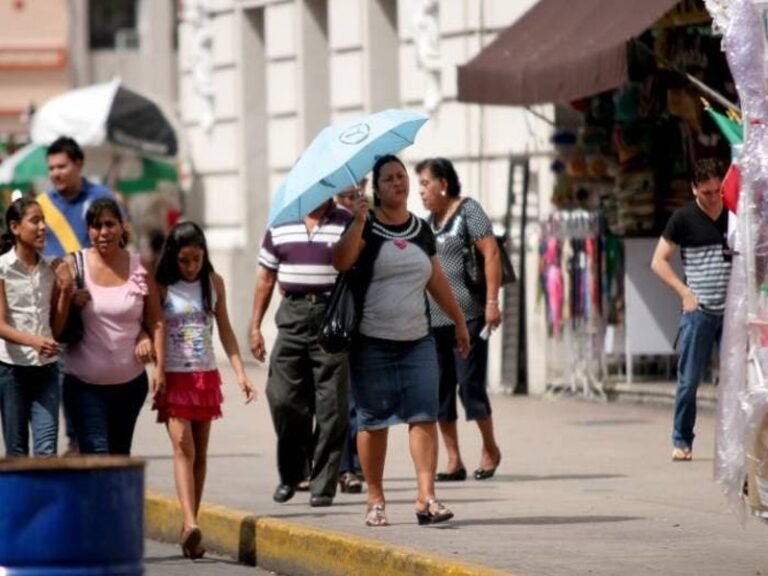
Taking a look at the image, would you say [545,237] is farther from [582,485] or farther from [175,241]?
[175,241]

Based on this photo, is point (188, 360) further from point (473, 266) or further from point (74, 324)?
point (473, 266)

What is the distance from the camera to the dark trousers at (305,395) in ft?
43.2

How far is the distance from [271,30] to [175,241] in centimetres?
1391

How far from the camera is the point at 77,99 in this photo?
29297 millimetres

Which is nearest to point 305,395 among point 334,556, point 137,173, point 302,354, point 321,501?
point 302,354

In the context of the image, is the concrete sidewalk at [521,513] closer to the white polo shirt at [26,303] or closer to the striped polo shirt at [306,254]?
the striped polo shirt at [306,254]

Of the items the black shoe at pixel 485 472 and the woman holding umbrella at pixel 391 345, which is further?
the black shoe at pixel 485 472

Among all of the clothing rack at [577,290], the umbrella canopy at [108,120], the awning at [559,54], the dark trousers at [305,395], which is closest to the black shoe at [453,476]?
the dark trousers at [305,395]

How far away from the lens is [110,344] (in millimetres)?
11633

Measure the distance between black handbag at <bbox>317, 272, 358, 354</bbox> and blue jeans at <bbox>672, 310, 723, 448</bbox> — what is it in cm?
324

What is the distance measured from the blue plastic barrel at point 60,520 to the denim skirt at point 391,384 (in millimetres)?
3916

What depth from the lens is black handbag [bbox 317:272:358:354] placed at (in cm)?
1177

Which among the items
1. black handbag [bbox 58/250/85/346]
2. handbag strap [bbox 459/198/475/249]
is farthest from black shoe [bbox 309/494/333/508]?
black handbag [bbox 58/250/85/346]

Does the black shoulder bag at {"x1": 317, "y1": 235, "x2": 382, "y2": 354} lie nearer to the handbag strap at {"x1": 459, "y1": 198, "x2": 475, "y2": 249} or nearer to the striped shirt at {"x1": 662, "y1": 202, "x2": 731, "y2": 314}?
the handbag strap at {"x1": 459, "y1": 198, "x2": 475, "y2": 249}
